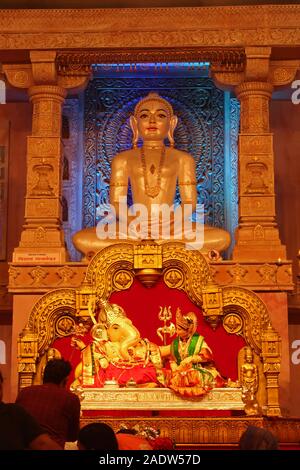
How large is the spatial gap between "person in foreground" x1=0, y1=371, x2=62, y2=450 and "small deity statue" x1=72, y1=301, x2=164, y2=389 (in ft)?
13.7

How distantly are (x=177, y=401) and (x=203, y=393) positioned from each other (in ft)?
0.74

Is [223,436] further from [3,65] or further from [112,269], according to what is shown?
[3,65]

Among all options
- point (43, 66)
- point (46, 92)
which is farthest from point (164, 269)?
point (43, 66)

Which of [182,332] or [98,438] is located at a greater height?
[182,332]

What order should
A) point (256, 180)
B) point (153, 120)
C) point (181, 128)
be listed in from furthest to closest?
point (181, 128)
point (153, 120)
point (256, 180)

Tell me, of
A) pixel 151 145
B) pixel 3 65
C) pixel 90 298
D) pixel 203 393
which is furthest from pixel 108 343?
pixel 3 65

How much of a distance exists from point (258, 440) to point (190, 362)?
430 centimetres

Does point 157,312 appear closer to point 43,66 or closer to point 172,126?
point 172,126

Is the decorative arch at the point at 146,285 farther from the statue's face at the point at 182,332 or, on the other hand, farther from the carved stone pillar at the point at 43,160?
the carved stone pillar at the point at 43,160

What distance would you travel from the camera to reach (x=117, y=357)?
27.9 ft

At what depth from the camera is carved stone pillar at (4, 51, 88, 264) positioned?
369 inches

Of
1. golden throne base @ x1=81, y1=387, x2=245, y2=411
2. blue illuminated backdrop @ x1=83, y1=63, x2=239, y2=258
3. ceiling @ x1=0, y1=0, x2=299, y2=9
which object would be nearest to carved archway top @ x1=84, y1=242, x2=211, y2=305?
golden throne base @ x1=81, y1=387, x2=245, y2=411

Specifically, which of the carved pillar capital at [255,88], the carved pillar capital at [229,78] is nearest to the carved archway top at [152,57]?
the carved pillar capital at [229,78]
